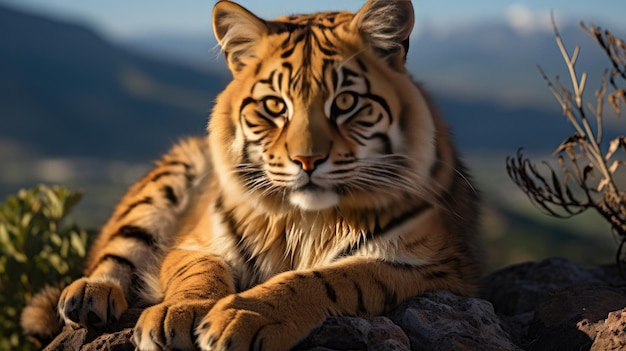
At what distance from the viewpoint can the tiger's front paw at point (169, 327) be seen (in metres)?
3.23

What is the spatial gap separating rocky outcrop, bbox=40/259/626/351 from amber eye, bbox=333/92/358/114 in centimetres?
97

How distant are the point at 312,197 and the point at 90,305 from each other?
52.9 inches

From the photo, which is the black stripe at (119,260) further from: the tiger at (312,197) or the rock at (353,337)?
the rock at (353,337)

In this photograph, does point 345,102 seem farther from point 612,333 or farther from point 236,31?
point 612,333

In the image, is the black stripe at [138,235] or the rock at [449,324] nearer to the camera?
the rock at [449,324]

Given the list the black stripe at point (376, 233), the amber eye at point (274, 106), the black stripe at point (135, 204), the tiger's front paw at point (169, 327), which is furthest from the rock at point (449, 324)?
the black stripe at point (135, 204)

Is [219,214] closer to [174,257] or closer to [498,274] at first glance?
[174,257]

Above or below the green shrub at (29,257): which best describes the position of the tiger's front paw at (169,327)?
above

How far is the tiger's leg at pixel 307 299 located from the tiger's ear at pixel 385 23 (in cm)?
109

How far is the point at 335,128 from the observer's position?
144 inches

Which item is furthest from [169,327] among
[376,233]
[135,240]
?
[135,240]

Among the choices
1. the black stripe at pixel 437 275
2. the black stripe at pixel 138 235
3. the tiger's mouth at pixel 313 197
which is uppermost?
the tiger's mouth at pixel 313 197

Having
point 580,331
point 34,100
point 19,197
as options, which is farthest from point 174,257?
point 34,100

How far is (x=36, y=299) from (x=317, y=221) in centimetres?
186
